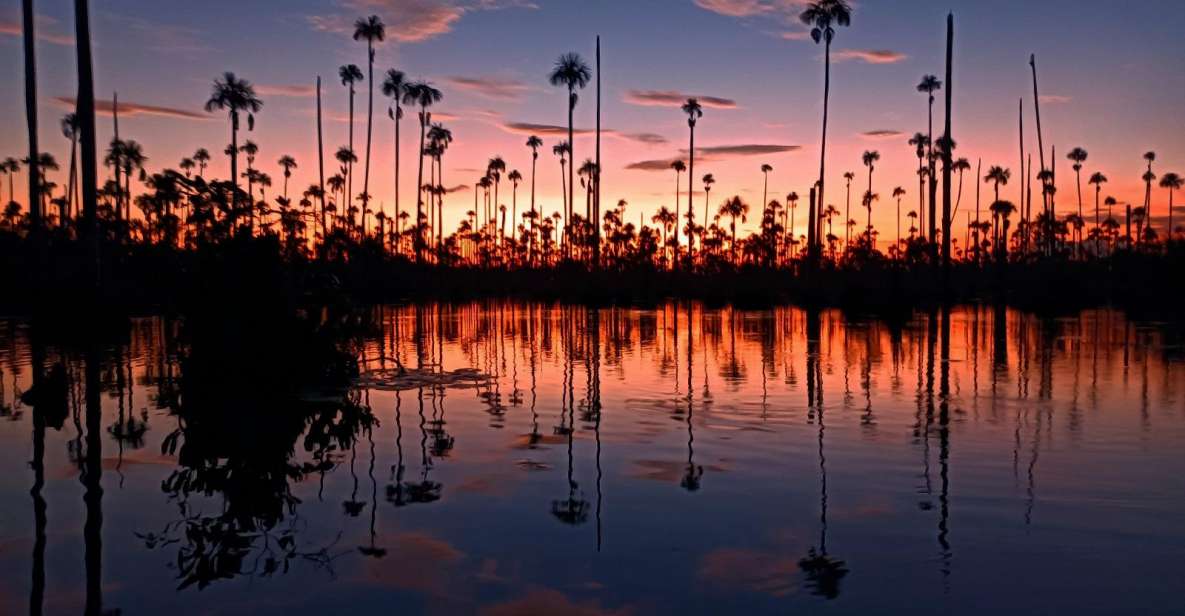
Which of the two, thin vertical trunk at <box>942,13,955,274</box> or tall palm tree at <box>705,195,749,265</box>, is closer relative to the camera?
thin vertical trunk at <box>942,13,955,274</box>

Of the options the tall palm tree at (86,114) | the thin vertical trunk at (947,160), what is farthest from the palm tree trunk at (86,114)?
the thin vertical trunk at (947,160)

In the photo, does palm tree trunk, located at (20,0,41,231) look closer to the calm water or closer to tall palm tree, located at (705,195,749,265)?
the calm water

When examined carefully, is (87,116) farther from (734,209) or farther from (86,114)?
(734,209)

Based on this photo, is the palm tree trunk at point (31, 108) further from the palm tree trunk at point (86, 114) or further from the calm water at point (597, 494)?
the calm water at point (597, 494)

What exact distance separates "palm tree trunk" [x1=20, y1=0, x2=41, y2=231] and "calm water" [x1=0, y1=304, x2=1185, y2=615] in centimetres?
2198

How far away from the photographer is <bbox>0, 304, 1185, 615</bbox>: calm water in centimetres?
554

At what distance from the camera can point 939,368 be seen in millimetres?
17328

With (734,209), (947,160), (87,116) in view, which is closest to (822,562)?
(87,116)

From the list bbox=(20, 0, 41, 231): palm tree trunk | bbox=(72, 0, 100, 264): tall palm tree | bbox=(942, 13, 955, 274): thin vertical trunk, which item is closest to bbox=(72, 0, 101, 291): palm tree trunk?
bbox=(72, 0, 100, 264): tall palm tree

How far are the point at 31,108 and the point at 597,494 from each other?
118ft

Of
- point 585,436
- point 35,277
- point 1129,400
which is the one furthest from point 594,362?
point 35,277

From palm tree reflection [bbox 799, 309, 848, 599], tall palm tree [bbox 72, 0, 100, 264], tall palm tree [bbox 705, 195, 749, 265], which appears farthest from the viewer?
tall palm tree [bbox 705, 195, 749, 265]

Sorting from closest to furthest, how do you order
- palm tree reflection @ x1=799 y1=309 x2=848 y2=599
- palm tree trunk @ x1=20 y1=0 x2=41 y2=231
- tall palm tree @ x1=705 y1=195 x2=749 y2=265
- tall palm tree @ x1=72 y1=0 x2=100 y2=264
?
1. palm tree reflection @ x1=799 y1=309 x2=848 y2=599
2. tall palm tree @ x1=72 y1=0 x2=100 y2=264
3. palm tree trunk @ x1=20 y1=0 x2=41 y2=231
4. tall palm tree @ x1=705 y1=195 x2=749 y2=265

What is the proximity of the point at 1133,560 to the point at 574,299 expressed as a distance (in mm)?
52161
